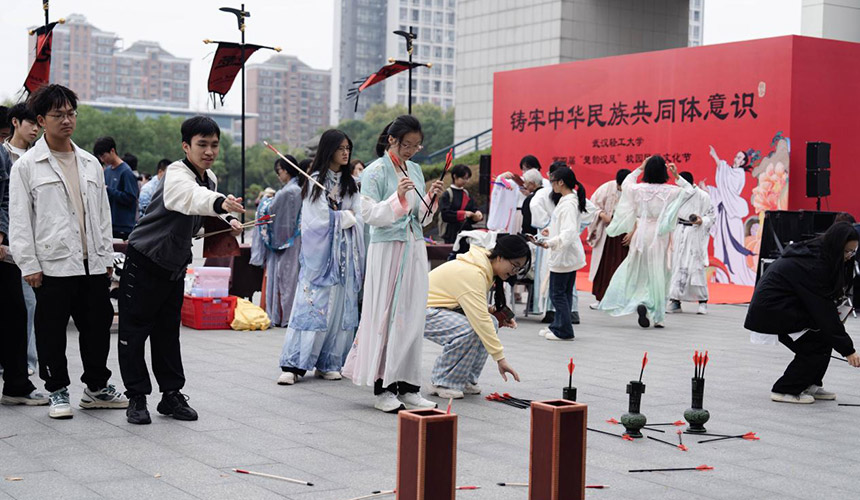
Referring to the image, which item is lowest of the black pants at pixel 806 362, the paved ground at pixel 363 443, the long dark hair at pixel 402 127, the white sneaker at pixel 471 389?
the paved ground at pixel 363 443

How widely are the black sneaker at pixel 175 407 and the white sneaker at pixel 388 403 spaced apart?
37.3 inches

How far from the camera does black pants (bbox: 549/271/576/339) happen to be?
8656 mm

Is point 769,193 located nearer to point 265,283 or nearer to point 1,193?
point 265,283

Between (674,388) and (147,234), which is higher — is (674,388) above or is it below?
below

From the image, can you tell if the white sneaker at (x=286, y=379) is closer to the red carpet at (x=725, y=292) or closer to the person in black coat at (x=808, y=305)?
the person in black coat at (x=808, y=305)

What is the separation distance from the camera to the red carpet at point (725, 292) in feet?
42.0

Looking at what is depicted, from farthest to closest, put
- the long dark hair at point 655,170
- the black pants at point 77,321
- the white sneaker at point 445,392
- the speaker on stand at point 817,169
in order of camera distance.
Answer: the speaker on stand at point 817,169 → the long dark hair at point 655,170 → the white sneaker at point 445,392 → the black pants at point 77,321

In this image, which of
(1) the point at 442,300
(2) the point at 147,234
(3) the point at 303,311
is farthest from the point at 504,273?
(2) the point at 147,234

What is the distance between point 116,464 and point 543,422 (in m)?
1.82

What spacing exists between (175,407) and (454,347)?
159 centimetres

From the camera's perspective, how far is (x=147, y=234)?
489cm

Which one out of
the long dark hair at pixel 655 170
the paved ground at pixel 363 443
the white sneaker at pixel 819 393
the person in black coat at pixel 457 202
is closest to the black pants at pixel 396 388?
the paved ground at pixel 363 443

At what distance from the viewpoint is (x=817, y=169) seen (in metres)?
12.6

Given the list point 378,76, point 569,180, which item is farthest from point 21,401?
point 378,76
